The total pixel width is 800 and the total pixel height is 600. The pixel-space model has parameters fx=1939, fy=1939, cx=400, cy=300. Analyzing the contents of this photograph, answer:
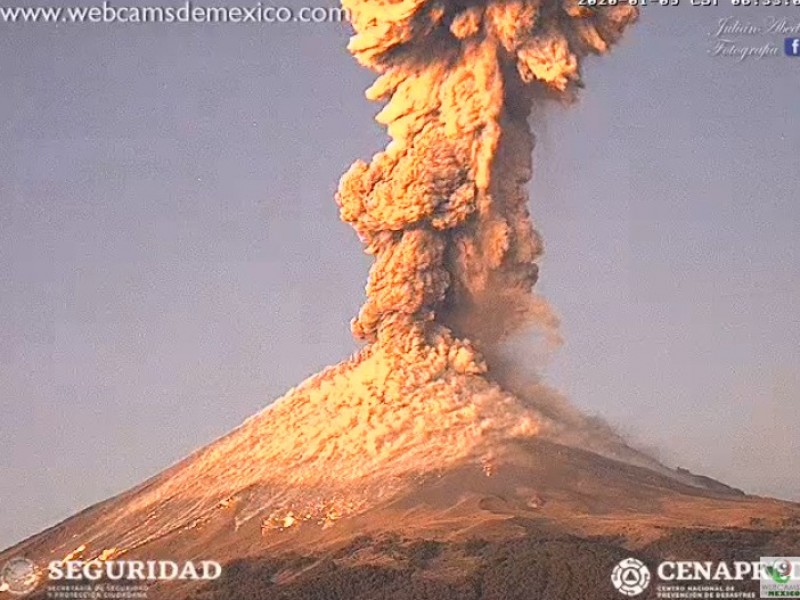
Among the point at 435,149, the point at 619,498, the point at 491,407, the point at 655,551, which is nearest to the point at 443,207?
the point at 435,149

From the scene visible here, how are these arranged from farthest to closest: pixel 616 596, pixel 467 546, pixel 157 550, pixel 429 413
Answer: pixel 429 413
pixel 157 550
pixel 467 546
pixel 616 596

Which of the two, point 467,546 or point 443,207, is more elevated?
point 443,207

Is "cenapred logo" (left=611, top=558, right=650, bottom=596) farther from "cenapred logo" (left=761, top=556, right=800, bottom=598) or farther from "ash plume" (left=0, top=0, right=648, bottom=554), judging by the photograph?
"ash plume" (left=0, top=0, right=648, bottom=554)

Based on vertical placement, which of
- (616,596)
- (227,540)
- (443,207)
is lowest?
(616,596)

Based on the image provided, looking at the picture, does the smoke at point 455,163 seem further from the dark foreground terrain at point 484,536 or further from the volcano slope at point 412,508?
the dark foreground terrain at point 484,536

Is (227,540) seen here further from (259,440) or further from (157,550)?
(259,440)

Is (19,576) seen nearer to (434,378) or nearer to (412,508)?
(412,508)

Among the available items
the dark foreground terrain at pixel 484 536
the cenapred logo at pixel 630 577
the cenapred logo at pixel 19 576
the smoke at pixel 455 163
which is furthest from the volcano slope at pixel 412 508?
the smoke at pixel 455 163

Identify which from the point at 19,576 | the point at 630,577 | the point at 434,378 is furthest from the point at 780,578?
the point at 19,576
